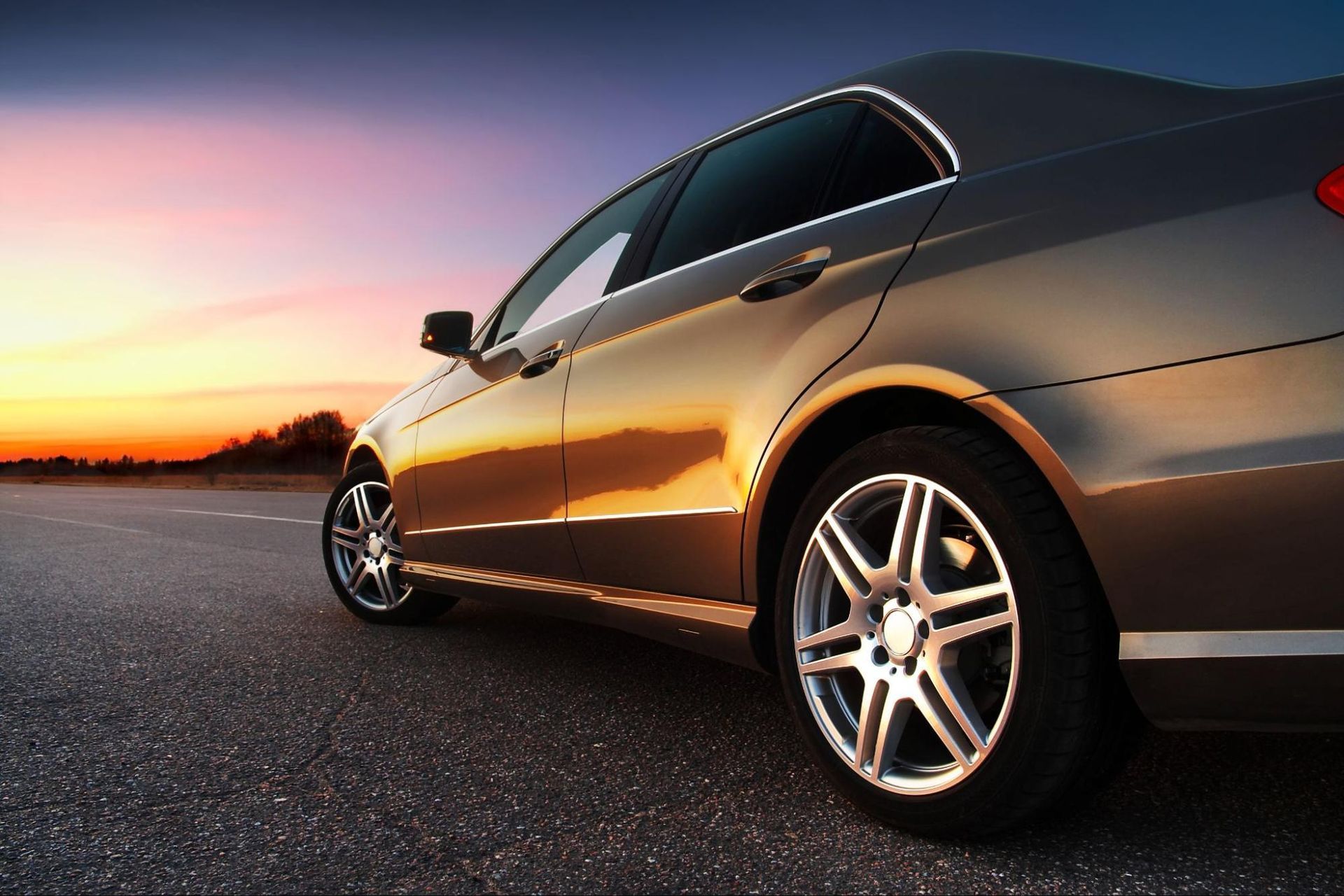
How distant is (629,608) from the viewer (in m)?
2.75

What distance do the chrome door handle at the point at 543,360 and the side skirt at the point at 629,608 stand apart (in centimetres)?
69

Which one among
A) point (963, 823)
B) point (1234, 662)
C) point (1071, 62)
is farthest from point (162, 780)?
point (1071, 62)

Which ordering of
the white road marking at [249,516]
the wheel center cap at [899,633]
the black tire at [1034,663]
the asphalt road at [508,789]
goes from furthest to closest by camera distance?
the white road marking at [249,516], the wheel center cap at [899,633], the asphalt road at [508,789], the black tire at [1034,663]

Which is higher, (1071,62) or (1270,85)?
(1071,62)

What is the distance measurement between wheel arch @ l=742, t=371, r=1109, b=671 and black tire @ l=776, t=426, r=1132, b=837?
9 centimetres

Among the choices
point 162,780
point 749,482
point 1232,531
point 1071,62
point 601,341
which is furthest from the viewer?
point 601,341

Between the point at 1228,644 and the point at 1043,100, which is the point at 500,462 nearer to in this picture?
the point at 1043,100

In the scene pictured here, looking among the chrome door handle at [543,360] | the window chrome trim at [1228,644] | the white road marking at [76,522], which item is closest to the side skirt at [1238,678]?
the window chrome trim at [1228,644]

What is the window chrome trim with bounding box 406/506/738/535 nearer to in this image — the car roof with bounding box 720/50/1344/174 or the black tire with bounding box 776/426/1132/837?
the black tire with bounding box 776/426/1132/837

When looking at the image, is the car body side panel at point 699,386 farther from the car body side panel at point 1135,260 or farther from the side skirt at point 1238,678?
the side skirt at point 1238,678

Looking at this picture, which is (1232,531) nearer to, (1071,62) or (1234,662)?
(1234,662)

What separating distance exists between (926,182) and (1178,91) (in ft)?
1.67

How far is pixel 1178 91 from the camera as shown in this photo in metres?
1.83

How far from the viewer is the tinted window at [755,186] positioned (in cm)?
257
